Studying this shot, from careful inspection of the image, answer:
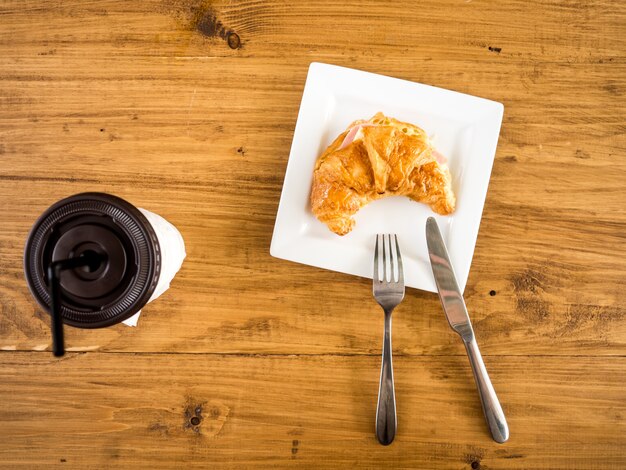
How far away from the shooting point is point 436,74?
1312 mm

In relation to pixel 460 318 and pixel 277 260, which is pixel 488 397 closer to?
pixel 460 318

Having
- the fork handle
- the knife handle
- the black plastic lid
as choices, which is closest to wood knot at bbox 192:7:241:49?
the black plastic lid

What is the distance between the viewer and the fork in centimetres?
123

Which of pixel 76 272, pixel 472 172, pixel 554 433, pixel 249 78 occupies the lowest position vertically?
pixel 554 433

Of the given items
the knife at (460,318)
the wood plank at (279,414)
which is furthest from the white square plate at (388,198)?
the wood plank at (279,414)

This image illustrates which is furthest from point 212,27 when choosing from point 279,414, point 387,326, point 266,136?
point 279,414

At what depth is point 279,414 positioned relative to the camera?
1348 mm

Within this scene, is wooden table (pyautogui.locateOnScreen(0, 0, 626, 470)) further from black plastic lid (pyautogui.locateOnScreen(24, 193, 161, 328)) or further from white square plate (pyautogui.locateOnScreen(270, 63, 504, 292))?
black plastic lid (pyautogui.locateOnScreen(24, 193, 161, 328))

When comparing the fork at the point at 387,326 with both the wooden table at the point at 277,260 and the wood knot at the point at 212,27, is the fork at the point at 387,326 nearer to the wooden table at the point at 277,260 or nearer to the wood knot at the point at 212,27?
the wooden table at the point at 277,260

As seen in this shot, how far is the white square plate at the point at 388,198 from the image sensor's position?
1.24 meters

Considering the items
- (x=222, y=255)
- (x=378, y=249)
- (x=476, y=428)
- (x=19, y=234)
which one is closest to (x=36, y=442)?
(x=19, y=234)

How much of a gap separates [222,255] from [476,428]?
2.60ft

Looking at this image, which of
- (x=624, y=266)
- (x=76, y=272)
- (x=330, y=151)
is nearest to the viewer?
(x=76, y=272)

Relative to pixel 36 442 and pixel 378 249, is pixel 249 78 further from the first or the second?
pixel 36 442
